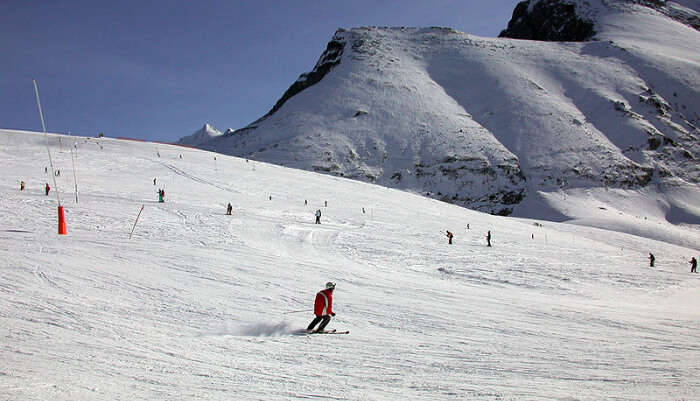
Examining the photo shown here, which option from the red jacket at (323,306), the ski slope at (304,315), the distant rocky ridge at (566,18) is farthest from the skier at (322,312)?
the distant rocky ridge at (566,18)

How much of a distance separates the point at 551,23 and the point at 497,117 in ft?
327

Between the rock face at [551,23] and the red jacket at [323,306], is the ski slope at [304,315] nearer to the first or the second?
the red jacket at [323,306]

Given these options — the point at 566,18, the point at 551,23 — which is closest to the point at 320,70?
the point at 551,23

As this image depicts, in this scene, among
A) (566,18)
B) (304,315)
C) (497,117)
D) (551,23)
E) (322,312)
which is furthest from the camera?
(551,23)

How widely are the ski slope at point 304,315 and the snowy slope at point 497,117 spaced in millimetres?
64429

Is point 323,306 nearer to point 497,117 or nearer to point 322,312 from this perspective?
point 322,312

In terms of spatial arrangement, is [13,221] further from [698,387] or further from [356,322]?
[698,387]

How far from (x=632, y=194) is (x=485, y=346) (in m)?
91.2

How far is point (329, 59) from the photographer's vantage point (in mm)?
147625

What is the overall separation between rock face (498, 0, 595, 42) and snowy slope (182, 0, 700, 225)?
601 inches

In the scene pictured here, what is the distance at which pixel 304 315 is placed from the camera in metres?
10.2

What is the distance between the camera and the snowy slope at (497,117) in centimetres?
8681

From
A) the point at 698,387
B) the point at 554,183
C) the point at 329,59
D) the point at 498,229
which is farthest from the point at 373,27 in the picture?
the point at 698,387

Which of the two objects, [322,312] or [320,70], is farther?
[320,70]
